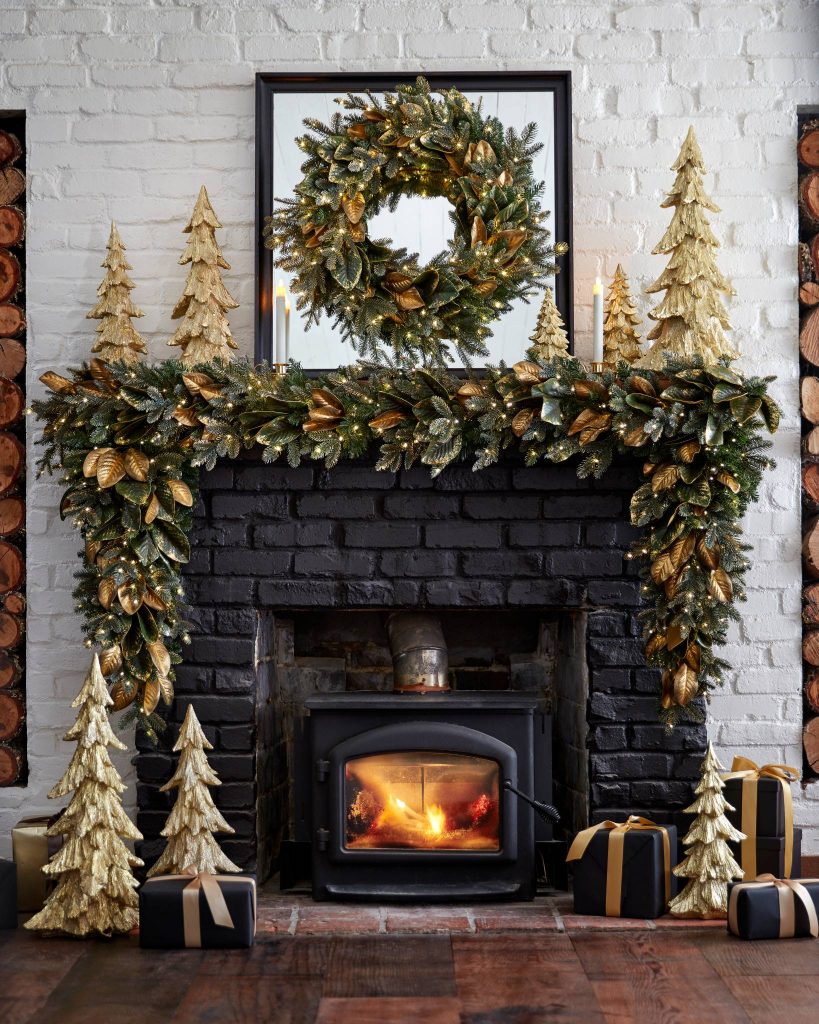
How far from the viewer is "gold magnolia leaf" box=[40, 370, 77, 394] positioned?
9.36 ft

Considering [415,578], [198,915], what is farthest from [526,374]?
[198,915]

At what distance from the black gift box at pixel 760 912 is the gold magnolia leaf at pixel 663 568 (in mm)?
759

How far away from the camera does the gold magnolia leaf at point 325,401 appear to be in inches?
109

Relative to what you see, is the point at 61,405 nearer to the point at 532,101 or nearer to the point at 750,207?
the point at 532,101

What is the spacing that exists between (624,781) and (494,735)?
0.38m

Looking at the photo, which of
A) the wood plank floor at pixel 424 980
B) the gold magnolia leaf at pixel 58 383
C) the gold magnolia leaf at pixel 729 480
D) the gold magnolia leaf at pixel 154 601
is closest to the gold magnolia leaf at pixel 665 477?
the gold magnolia leaf at pixel 729 480

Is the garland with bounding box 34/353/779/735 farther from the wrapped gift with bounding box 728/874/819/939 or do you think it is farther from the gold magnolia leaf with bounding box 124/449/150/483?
the wrapped gift with bounding box 728/874/819/939

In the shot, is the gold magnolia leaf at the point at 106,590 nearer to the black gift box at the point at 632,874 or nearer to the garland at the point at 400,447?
the garland at the point at 400,447

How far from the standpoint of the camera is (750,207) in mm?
3133

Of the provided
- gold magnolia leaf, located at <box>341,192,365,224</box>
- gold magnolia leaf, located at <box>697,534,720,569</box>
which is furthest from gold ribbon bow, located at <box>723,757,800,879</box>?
gold magnolia leaf, located at <box>341,192,365,224</box>

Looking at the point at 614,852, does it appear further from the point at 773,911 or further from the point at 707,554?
the point at 707,554

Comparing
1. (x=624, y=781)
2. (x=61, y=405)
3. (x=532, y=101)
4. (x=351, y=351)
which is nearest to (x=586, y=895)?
(x=624, y=781)

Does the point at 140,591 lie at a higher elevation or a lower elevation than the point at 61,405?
lower

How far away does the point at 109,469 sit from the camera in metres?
2.78
